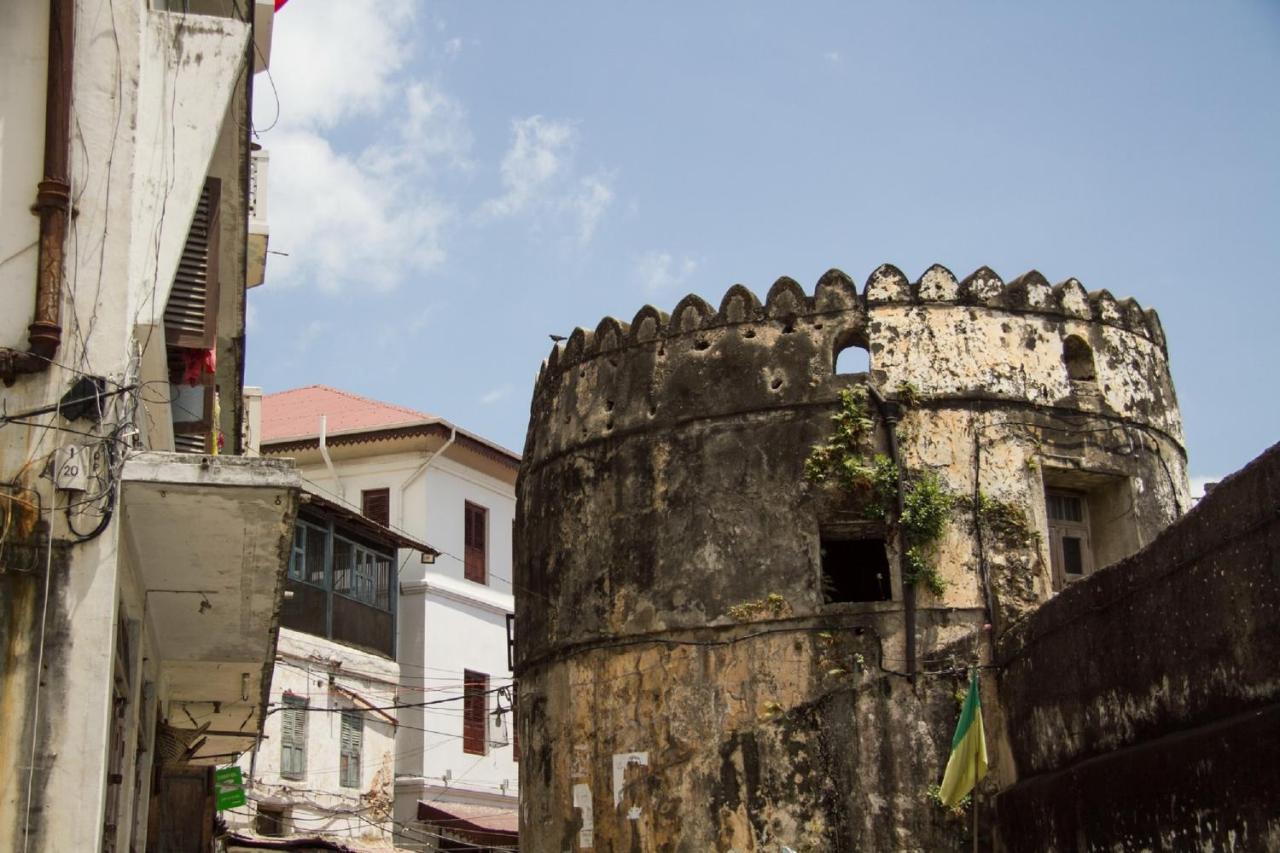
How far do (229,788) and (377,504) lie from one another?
9.27 meters

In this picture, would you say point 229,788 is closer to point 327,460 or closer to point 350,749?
point 350,749

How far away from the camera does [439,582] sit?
2847 centimetres

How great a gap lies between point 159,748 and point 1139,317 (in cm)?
1001

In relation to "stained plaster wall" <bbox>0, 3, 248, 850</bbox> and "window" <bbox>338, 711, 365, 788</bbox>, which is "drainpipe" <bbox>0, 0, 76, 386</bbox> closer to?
"stained plaster wall" <bbox>0, 3, 248, 850</bbox>

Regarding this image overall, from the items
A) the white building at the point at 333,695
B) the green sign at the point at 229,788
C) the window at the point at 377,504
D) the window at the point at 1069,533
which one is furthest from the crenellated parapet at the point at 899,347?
the window at the point at 377,504

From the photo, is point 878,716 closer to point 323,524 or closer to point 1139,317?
point 1139,317

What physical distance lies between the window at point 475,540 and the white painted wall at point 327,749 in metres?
3.68

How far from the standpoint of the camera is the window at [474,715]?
93.0 ft

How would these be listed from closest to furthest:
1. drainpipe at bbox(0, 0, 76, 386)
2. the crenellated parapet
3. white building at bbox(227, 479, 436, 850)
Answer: drainpipe at bbox(0, 0, 76, 386) → the crenellated parapet → white building at bbox(227, 479, 436, 850)

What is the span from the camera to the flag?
12.1 metres

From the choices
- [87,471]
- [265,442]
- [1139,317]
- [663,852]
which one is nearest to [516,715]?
[663,852]

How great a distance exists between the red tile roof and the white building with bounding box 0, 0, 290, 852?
1975cm

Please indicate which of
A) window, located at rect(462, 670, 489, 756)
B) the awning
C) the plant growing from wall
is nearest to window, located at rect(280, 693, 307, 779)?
the awning

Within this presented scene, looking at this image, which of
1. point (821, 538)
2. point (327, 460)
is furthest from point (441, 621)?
point (821, 538)
